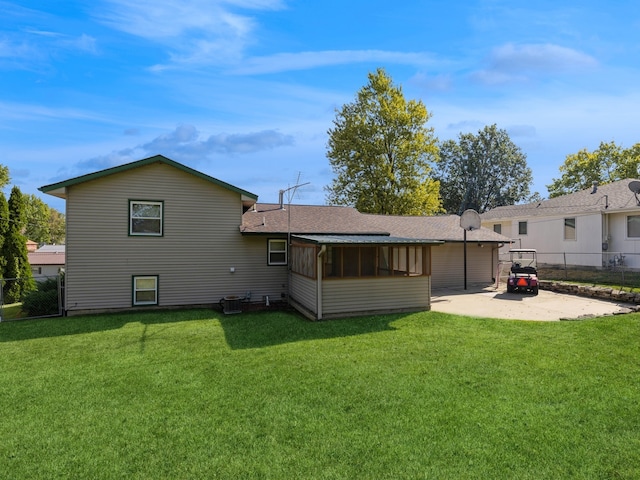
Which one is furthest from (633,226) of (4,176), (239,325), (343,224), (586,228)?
(4,176)

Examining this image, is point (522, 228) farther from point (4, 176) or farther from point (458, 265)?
point (4, 176)

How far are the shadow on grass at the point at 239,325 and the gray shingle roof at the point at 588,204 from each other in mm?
15279

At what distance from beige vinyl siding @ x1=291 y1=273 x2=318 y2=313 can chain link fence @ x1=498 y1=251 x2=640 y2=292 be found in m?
11.9

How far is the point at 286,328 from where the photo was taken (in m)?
9.34

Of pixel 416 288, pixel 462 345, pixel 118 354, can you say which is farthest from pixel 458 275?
pixel 118 354

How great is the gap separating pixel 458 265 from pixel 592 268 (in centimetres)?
776

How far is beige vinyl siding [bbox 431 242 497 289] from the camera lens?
16938mm

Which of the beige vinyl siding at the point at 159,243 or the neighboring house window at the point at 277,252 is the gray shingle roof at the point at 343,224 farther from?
the beige vinyl siding at the point at 159,243

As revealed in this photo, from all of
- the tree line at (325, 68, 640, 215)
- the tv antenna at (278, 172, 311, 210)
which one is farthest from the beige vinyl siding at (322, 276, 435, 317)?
the tree line at (325, 68, 640, 215)

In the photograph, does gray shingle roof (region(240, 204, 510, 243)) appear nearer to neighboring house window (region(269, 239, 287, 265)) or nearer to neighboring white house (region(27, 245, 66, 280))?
neighboring house window (region(269, 239, 287, 265))

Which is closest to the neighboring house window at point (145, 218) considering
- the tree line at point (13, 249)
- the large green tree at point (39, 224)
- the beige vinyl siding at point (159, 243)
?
the beige vinyl siding at point (159, 243)

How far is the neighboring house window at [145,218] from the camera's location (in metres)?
12.1

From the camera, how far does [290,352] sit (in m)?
7.28

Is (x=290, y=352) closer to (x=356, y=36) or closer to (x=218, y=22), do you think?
(x=218, y=22)
